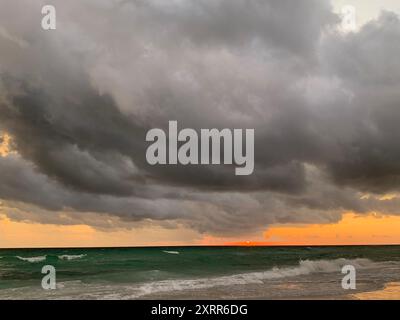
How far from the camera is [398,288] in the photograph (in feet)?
75.0

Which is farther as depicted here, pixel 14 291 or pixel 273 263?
pixel 273 263

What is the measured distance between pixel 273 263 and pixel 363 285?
839 inches

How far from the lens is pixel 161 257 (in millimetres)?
53094

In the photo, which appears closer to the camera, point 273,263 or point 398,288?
point 398,288

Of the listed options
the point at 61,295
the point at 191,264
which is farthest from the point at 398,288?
the point at 191,264
